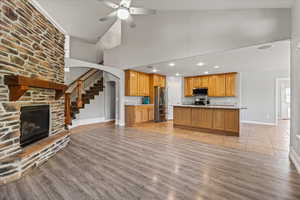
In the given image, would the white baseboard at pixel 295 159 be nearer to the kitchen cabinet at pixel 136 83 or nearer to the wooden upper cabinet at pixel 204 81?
the wooden upper cabinet at pixel 204 81

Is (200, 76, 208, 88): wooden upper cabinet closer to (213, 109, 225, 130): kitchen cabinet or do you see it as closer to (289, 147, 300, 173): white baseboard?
(213, 109, 225, 130): kitchen cabinet

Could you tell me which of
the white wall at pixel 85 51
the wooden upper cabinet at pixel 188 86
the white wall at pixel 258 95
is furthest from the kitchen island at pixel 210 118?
the white wall at pixel 85 51

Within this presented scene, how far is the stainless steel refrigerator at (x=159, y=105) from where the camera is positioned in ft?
24.7

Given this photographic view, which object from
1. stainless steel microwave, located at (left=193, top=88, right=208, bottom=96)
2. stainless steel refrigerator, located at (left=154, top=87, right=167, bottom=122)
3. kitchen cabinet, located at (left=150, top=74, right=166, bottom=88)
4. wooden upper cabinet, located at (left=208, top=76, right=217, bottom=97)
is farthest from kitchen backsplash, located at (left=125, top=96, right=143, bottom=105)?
wooden upper cabinet, located at (left=208, top=76, right=217, bottom=97)

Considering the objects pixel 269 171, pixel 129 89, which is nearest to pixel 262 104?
pixel 269 171

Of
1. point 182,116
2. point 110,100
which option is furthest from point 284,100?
point 110,100

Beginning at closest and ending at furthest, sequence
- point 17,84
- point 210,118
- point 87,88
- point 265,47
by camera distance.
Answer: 1. point 17,84
2. point 265,47
3. point 210,118
4. point 87,88

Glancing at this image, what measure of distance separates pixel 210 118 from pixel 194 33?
2.90 m

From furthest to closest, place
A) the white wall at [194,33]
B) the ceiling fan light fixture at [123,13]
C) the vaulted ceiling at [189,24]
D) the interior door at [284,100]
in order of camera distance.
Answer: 1. the interior door at [284,100]
2. the white wall at [194,33]
3. the vaulted ceiling at [189,24]
4. the ceiling fan light fixture at [123,13]

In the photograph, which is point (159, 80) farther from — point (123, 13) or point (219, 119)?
point (123, 13)

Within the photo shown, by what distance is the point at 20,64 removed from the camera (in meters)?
2.46

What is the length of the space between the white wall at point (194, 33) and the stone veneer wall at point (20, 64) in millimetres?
3213

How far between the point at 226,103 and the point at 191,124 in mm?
2921

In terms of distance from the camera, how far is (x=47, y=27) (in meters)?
3.19
